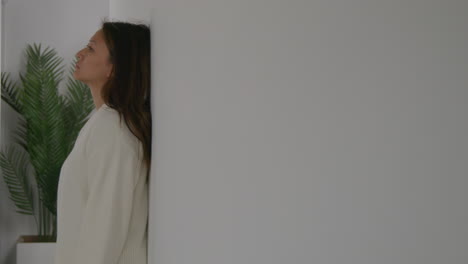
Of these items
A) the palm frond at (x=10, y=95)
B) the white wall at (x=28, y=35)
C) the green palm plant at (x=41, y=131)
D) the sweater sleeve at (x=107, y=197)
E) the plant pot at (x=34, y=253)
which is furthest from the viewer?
the white wall at (x=28, y=35)

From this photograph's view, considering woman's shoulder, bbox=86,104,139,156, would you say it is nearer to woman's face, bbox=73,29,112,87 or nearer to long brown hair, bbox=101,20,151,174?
long brown hair, bbox=101,20,151,174

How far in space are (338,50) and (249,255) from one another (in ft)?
0.81

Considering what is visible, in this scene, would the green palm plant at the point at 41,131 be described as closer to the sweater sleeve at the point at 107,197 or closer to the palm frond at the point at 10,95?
the palm frond at the point at 10,95

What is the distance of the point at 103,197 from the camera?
1.69m

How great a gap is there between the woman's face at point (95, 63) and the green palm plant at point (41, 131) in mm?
2816

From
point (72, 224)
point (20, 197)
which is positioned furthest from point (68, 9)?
point (72, 224)

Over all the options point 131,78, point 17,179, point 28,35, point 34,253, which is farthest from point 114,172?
point 28,35

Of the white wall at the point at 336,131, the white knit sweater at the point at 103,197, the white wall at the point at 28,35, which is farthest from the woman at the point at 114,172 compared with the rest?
the white wall at the point at 28,35

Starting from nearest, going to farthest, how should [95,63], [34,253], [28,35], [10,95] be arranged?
[95,63] < [34,253] < [10,95] < [28,35]

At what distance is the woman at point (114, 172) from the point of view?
170cm

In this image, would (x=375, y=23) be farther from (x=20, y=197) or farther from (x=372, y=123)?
(x=20, y=197)

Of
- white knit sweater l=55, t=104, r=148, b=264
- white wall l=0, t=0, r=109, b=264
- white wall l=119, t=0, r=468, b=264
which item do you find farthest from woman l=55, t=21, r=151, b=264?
white wall l=0, t=0, r=109, b=264

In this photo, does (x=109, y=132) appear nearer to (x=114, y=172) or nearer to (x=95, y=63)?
(x=114, y=172)

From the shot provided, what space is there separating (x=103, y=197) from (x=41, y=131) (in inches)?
126
